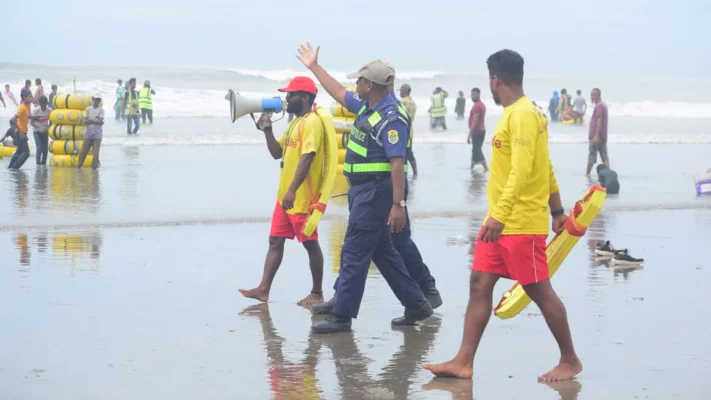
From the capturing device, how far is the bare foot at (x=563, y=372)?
580 centimetres

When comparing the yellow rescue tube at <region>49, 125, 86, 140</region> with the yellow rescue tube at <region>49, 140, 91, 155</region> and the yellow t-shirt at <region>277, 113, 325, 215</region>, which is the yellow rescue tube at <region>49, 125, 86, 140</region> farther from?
the yellow t-shirt at <region>277, 113, 325, 215</region>

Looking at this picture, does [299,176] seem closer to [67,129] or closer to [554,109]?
[67,129]

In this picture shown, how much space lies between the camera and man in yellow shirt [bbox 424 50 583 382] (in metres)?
5.54

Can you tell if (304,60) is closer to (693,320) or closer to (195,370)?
(195,370)

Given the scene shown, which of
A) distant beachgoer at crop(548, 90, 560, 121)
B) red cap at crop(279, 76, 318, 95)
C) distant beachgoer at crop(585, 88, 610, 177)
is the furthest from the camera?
distant beachgoer at crop(548, 90, 560, 121)

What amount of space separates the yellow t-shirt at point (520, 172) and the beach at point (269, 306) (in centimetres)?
93

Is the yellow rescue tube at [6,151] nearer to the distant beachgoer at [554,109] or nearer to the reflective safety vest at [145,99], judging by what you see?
the reflective safety vest at [145,99]

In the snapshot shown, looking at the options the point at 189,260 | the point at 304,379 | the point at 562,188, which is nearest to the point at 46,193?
the point at 189,260

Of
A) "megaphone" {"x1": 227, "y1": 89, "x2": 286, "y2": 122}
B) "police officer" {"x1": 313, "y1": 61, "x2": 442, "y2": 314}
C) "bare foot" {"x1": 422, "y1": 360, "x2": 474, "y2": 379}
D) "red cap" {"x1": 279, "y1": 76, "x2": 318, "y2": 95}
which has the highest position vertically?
"red cap" {"x1": 279, "y1": 76, "x2": 318, "y2": 95}

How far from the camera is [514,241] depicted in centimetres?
562

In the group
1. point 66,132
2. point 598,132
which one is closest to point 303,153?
point 598,132

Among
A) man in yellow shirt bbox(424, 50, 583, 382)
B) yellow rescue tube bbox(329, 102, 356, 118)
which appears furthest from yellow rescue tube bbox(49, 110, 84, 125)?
man in yellow shirt bbox(424, 50, 583, 382)

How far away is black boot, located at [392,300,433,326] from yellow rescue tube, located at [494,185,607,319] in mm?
1069

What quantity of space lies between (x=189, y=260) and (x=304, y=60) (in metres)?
3.02
